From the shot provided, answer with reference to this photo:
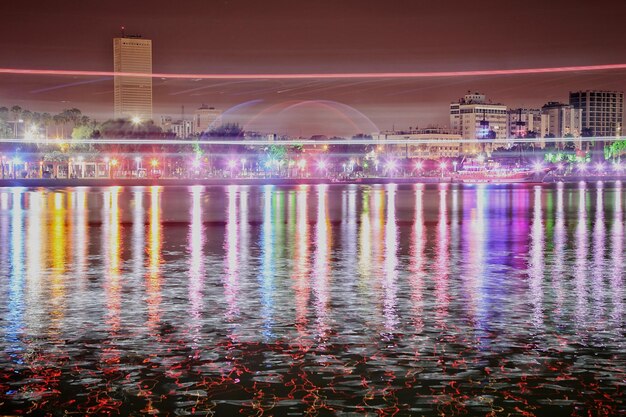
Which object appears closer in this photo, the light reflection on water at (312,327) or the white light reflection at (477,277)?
the light reflection on water at (312,327)

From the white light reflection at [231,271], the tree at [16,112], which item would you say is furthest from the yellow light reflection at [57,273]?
the tree at [16,112]

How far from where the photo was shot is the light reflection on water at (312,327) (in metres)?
8.30

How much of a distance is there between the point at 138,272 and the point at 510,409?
11.0 metres

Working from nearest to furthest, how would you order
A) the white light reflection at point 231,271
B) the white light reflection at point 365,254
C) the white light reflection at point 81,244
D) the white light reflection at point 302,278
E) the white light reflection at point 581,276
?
the white light reflection at point 302,278
the white light reflection at point 581,276
the white light reflection at point 231,271
the white light reflection at point 365,254
the white light reflection at point 81,244

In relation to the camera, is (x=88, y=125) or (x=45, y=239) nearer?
(x=45, y=239)

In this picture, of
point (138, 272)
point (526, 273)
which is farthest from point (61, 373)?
point (526, 273)

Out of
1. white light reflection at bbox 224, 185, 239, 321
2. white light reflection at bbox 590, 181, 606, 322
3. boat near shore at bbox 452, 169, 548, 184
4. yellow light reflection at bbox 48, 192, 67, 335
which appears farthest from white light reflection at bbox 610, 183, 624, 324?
boat near shore at bbox 452, 169, 548, 184

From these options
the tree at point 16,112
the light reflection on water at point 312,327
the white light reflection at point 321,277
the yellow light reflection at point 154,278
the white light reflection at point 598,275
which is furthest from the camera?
the tree at point 16,112

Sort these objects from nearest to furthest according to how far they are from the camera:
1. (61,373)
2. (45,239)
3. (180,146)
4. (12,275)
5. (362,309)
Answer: (61,373), (362,309), (12,275), (45,239), (180,146)

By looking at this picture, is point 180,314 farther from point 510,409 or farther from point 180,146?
point 180,146

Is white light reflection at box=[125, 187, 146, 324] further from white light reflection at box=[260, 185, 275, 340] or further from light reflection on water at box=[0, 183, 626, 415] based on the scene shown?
white light reflection at box=[260, 185, 275, 340]

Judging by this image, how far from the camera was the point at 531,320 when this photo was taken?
12.2 m

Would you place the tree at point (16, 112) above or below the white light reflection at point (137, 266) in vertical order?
above

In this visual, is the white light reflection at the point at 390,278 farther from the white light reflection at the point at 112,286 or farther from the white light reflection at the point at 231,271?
the white light reflection at the point at 112,286
